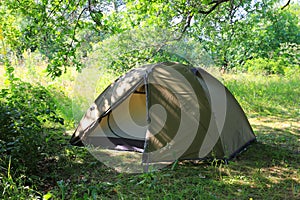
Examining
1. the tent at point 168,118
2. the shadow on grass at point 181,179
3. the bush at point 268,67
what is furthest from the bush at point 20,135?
the bush at point 268,67

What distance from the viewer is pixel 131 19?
6.52 m

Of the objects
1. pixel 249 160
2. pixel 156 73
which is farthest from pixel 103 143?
pixel 249 160

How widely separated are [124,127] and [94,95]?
2088mm

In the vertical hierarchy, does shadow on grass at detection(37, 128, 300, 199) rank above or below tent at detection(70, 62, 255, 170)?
below

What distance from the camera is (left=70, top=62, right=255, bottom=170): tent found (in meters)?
3.76

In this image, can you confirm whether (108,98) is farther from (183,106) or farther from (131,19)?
(131,19)

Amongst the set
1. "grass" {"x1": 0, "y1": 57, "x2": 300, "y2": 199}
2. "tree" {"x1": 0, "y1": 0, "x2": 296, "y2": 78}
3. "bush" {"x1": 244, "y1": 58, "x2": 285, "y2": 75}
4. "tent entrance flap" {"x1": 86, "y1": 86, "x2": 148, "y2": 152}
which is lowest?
"grass" {"x1": 0, "y1": 57, "x2": 300, "y2": 199}

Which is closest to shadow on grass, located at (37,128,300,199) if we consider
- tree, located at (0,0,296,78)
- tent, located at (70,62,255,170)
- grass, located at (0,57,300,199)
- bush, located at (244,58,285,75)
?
grass, located at (0,57,300,199)

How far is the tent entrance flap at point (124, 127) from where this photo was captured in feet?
14.3

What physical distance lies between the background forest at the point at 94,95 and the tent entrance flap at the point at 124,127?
37 centimetres

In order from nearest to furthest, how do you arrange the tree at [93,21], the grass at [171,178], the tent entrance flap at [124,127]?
the grass at [171,178], the tree at [93,21], the tent entrance flap at [124,127]

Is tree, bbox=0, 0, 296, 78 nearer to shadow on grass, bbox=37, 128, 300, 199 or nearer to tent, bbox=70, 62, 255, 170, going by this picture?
tent, bbox=70, 62, 255, 170

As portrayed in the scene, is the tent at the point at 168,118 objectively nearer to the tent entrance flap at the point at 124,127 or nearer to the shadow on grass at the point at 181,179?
the tent entrance flap at the point at 124,127

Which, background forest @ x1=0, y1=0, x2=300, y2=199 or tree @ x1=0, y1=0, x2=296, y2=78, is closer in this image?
background forest @ x1=0, y1=0, x2=300, y2=199
